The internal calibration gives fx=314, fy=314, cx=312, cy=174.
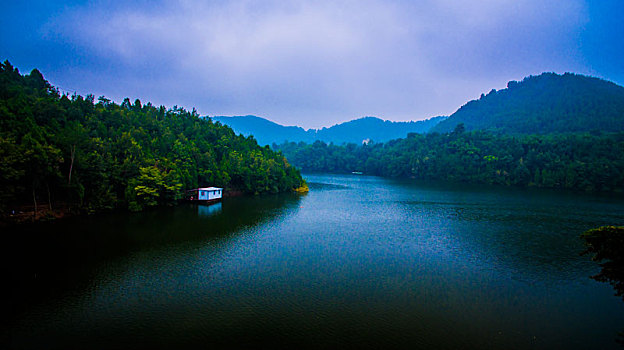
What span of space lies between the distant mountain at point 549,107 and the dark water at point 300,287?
110 meters

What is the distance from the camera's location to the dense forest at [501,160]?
6775cm

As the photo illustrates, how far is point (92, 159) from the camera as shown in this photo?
99.6 feet

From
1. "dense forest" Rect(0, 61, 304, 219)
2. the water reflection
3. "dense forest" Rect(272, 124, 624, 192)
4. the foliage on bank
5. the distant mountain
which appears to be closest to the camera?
the foliage on bank

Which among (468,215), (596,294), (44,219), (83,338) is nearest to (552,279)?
(596,294)

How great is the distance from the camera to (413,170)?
108m

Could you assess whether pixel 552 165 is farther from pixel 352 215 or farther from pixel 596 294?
pixel 596 294

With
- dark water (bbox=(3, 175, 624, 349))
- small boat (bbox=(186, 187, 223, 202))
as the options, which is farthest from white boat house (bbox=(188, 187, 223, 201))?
dark water (bbox=(3, 175, 624, 349))

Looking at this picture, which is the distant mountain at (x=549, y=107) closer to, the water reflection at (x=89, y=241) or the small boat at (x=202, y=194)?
the small boat at (x=202, y=194)

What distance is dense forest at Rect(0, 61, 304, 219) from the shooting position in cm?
2520

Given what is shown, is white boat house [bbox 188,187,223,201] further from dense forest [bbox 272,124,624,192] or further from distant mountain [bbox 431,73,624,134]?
distant mountain [bbox 431,73,624,134]

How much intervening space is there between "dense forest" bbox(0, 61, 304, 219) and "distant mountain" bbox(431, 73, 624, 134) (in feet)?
377

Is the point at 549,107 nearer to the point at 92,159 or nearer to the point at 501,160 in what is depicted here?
the point at 501,160

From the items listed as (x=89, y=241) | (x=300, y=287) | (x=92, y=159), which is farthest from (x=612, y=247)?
(x=92, y=159)

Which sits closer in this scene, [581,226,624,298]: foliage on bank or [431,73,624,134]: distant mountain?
[581,226,624,298]: foliage on bank
